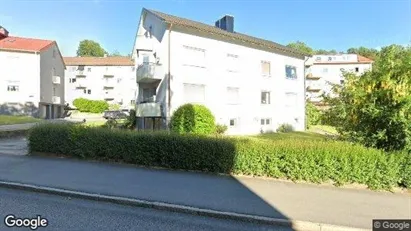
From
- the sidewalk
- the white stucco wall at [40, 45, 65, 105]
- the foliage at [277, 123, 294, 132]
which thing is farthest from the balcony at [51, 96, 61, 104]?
the sidewalk

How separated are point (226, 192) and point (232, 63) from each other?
18102 mm

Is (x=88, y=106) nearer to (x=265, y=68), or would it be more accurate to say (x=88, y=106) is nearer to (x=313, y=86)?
(x=265, y=68)

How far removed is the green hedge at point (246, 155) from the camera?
7695 millimetres

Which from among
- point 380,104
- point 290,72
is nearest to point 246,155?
point 380,104

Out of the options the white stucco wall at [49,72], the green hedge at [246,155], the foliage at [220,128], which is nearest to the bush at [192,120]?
the foliage at [220,128]

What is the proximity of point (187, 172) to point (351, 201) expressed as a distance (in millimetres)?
4219

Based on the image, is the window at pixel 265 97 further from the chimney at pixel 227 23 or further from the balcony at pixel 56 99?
the balcony at pixel 56 99

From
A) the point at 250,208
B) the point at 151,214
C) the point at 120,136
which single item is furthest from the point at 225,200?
the point at 120,136

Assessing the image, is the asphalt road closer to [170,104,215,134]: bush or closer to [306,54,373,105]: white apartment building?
[170,104,215,134]: bush

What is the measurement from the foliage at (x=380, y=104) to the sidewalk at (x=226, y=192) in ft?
6.38

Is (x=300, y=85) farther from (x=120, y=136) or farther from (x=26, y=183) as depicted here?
(x=26, y=183)

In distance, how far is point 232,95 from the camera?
23.9 meters

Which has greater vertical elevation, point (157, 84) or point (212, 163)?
point (157, 84)

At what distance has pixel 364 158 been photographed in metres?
7.68
